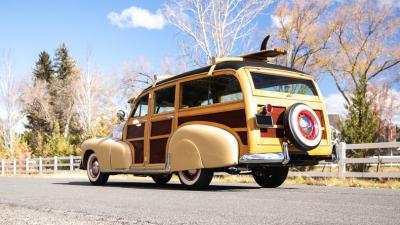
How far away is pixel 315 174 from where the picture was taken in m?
13.2

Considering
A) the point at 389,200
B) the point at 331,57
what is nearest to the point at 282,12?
the point at 331,57

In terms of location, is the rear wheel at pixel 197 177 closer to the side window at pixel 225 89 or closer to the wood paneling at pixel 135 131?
the side window at pixel 225 89

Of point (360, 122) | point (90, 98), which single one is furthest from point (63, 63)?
point (360, 122)

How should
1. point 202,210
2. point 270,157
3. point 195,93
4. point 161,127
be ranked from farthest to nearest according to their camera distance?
point 161,127 < point 195,93 < point 270,157 < point 202,210

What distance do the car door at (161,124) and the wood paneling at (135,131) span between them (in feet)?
1.07

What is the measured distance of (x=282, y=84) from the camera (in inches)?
344

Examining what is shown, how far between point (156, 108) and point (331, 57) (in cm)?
2480

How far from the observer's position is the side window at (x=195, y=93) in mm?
8781

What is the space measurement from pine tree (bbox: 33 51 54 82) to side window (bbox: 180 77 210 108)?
201 ft

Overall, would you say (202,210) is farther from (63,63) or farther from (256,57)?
(63,63)

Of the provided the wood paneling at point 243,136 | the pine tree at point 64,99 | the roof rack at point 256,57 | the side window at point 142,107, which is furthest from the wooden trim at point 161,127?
the pine tree at point 64,99

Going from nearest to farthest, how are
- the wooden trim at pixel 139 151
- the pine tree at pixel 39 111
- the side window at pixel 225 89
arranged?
the side window at pixel 225 89 → the wooden trim at pixel 139 151 → the pine tree at pixel 39 111

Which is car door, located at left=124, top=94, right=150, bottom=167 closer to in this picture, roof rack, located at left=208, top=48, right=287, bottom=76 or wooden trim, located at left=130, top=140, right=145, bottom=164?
wooden trim, located at left=130, top=140, right=145, bottom=164

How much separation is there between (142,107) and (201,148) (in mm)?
2565
